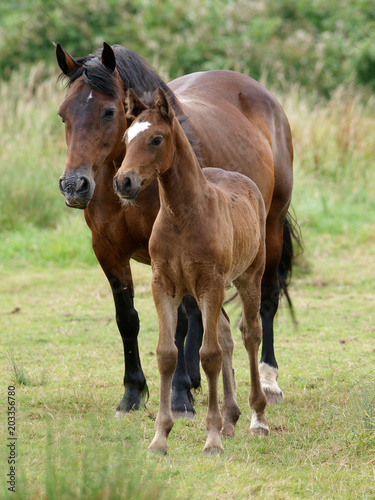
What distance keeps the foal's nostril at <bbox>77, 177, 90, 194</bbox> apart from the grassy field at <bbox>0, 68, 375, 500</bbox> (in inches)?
47.1

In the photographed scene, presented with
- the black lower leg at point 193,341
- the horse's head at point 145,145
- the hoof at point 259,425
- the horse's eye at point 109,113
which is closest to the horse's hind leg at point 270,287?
the black lower leg at point 193,341

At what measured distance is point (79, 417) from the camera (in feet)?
13.9

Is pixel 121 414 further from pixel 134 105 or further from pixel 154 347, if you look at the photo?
pixel 134 105

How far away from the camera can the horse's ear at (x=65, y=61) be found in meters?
4.15

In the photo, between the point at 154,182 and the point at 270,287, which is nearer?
the point at 154,182

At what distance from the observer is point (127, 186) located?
311cm

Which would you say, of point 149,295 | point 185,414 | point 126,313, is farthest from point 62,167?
point 185,414

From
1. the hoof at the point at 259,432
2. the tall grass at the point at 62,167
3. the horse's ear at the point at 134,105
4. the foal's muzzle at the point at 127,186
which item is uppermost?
the horse's ear at the point at 134,105

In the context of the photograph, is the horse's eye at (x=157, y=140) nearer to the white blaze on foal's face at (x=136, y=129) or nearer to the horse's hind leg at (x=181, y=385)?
the white blaze on foal's face at (x=136, y=129)

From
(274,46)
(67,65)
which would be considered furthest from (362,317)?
(274,46)

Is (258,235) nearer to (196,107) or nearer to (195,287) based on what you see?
(195,287)

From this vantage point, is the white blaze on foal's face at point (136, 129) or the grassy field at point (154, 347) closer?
the grassy field at point (154, 347)

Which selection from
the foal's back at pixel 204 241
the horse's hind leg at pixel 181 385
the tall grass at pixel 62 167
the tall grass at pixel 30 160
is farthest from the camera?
the tall grass at pixel 30 160

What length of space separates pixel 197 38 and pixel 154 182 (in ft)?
40.1
